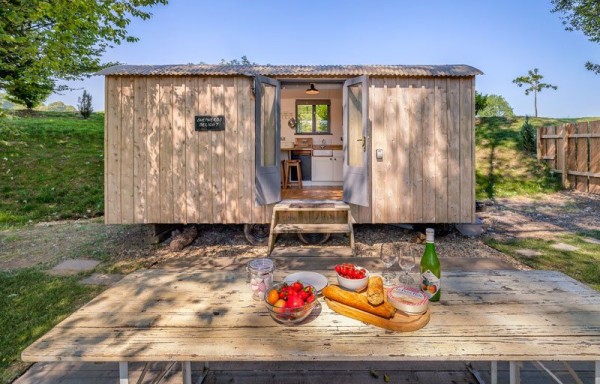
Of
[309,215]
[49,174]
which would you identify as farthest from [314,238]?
[49,174]

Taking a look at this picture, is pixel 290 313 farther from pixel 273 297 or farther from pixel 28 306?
pixel 28 306

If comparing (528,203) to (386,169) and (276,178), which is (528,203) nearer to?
(386,169)

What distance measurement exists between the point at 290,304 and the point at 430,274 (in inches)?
30.9

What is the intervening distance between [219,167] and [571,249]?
5702 millimetres

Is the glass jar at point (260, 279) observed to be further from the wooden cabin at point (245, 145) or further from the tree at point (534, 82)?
the tree at point (534, 82)

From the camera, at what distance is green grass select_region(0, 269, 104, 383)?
97.2 inches

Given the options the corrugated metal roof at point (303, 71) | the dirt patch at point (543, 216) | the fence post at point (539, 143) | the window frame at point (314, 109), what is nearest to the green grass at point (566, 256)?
the dirt patch at point (543, 216)

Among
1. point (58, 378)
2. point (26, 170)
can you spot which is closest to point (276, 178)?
point (58, 378)

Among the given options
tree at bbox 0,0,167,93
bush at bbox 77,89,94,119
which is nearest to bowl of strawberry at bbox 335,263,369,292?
tree at bbox 0,0,167,93

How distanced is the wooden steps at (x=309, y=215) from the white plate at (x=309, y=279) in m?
3.01

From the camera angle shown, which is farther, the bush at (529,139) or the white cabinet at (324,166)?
the bush at (529,139)

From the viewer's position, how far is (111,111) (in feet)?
17.2

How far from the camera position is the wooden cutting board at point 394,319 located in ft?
4.64

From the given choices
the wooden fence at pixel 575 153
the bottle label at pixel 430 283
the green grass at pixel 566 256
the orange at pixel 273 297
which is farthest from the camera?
the wooden fence at pixel 575 153
